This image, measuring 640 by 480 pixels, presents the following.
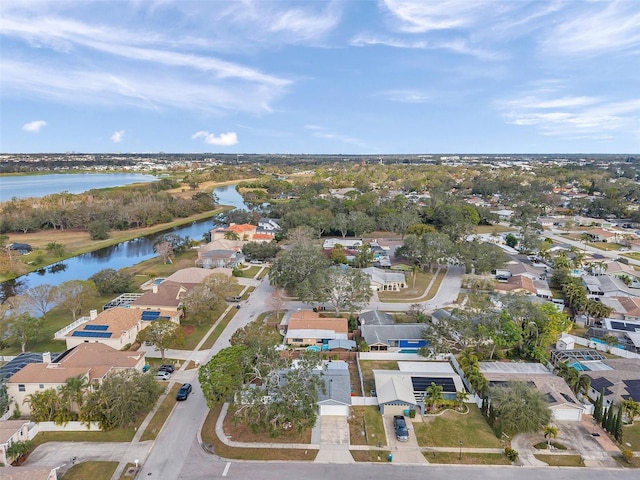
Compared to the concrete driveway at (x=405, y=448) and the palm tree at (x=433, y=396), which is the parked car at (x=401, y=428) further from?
the palm tree at (x=433, y=396)

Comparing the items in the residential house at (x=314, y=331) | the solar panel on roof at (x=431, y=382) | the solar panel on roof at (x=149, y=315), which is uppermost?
the solar panel on roof at (x=149, y=315)

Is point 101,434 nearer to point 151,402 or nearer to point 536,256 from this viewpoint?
point 151,402

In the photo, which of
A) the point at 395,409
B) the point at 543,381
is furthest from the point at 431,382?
the point at 543,381

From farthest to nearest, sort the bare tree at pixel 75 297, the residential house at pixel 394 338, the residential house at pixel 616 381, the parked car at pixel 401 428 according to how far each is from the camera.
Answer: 1. the bare tree at pixel 75 297
2. the residential house at pixel 394 338
3. the residential house at pixel 616 381
4. the parked car at pixel 401 428

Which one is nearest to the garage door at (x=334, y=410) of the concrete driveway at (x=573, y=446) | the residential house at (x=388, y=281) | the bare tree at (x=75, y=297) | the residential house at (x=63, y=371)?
the concrete driveway at (x=573, y=446)

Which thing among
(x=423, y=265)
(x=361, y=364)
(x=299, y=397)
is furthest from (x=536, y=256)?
(x=299, y=397)

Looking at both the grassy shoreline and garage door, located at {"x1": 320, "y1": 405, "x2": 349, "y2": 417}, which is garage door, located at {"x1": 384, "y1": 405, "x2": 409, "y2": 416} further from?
the grassy shoreline
